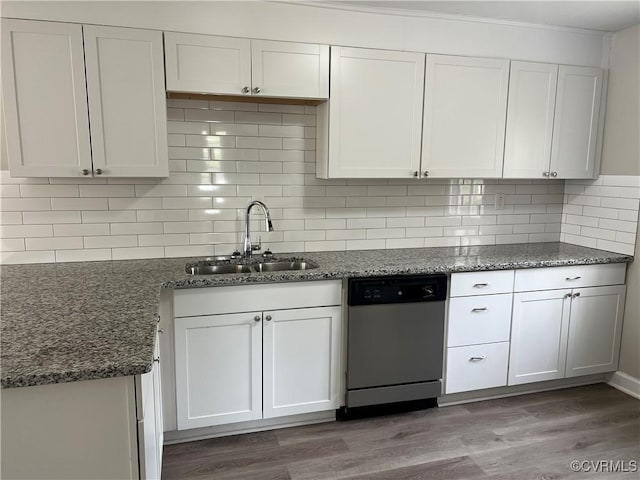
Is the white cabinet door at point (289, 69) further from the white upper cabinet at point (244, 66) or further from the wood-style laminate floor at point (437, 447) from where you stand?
the wood-style laminate floor at point (437, 447)

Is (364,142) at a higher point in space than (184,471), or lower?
higher

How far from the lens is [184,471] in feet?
7.39

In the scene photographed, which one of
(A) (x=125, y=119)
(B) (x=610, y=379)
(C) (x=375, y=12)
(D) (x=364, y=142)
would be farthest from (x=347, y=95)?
(B) (x=610, y=379)

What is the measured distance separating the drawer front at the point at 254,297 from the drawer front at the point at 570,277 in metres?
1.20

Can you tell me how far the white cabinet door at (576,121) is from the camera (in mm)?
3055

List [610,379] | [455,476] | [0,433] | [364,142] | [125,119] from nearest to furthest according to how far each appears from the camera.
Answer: [0,433], [455,476], [125,119], [364,142], [610,379]

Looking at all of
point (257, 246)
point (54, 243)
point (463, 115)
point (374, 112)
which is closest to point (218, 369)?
point (257, 246)

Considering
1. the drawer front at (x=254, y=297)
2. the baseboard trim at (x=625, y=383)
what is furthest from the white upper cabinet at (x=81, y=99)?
the baseboard trim at (x=625, y=383)

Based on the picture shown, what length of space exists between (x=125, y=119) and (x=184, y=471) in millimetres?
1790

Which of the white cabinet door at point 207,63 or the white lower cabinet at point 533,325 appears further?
the white lower cabinet at point 533,325

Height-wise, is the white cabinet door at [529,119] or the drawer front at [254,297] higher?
the white cabinet door at [529,119]

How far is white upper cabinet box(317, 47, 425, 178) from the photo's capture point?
2.65 metres

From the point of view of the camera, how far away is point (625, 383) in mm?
3119

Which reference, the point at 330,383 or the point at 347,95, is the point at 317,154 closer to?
the point at 347,95
